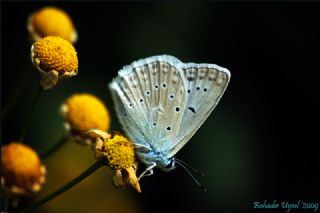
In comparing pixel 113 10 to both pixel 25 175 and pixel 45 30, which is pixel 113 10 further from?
pixel 25 175

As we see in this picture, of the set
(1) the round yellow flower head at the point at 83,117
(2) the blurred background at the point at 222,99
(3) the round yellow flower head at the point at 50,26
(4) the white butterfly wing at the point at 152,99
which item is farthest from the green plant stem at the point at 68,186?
(2) the blurred background at the point at 222,99

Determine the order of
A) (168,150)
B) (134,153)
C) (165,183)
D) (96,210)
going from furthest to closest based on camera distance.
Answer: (165,183) < (96,210) < (168,150) < (134,153)

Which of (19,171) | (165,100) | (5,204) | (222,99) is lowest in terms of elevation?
(222,99)

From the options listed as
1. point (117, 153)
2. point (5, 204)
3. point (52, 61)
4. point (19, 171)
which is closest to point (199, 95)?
point (117, 153)

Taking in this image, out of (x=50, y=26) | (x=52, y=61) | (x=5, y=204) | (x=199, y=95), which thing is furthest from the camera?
(x=50, y=26)

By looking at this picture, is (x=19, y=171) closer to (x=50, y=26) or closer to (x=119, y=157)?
(x=119, y=157)

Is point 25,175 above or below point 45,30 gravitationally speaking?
below

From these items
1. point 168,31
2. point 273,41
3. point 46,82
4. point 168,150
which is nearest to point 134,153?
point 168,150
